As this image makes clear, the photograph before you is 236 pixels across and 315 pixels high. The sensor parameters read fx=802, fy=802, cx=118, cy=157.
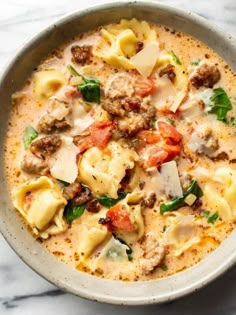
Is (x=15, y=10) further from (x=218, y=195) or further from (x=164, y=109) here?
(x=218, y=195)

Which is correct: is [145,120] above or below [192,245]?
above

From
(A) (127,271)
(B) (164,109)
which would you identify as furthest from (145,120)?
(A) (127,271)

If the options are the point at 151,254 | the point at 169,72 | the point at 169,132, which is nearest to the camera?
the point at 151,254

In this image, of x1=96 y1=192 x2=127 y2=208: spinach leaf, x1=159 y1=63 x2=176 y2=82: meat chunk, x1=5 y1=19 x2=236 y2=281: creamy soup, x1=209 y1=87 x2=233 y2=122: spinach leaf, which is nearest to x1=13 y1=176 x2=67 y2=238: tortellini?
x1=5 y1=19 x2=236 y2=281: creamy soup

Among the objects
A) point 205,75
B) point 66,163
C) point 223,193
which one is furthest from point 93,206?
point 205,75

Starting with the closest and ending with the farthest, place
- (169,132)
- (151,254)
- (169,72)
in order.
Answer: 1. (151,254)
2. (169,132)
3. (169,72)

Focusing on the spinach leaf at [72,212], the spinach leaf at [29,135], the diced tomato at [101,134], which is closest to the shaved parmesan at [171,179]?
the diced tomato at [101,134]

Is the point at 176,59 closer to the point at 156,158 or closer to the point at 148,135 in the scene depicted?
the point at 148,135

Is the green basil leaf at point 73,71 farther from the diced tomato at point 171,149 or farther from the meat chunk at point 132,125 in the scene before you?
the diced tomato at point 171,149
